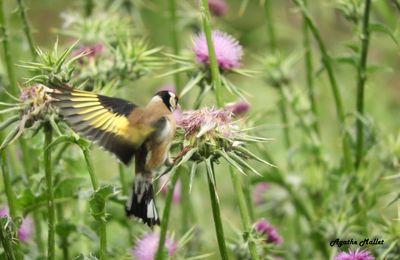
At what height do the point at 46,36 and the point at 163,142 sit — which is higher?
the point at 46,36

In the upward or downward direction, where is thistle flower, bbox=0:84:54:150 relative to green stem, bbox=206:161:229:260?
upward

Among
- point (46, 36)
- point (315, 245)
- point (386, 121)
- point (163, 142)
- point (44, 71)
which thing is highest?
point (46, 36)

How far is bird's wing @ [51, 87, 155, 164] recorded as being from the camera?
1929 mm

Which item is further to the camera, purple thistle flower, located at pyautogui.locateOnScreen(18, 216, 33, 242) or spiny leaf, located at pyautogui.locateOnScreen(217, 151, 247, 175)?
purple thistle flower, located at pyautogui.locateOnScreen(18, 216, 33, 242)

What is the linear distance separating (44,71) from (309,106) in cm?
138

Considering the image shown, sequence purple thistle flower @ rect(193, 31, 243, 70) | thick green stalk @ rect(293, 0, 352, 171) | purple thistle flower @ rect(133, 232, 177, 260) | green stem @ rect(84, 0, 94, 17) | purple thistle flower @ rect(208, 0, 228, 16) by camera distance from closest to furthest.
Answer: purple thistle flower @ rect(133, 232, 177, 260) → purple thistle flower @ rect(193, 31, 243, 70) → thick green stalk @ rect(293, 0, 352, 171) → green stem @ rect(84, 0, 94, 17) → purple thistle flower @ rect(208, 0, 228, 16)

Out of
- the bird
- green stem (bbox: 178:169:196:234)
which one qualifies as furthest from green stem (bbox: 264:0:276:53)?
the bird

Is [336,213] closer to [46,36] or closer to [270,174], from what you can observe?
[270,174]

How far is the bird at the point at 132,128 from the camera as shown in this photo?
194 cm

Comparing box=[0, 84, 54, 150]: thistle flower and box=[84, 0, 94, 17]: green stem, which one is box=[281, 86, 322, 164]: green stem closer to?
box=[84, 0, 94, 17]: green stem

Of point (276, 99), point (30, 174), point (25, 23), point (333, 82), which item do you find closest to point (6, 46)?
point (25, 23)

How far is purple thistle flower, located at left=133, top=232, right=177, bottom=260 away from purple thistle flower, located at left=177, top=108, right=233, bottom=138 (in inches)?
16.9

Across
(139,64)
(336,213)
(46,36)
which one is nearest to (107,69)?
(139,64)

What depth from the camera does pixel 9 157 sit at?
2881 millimetres
